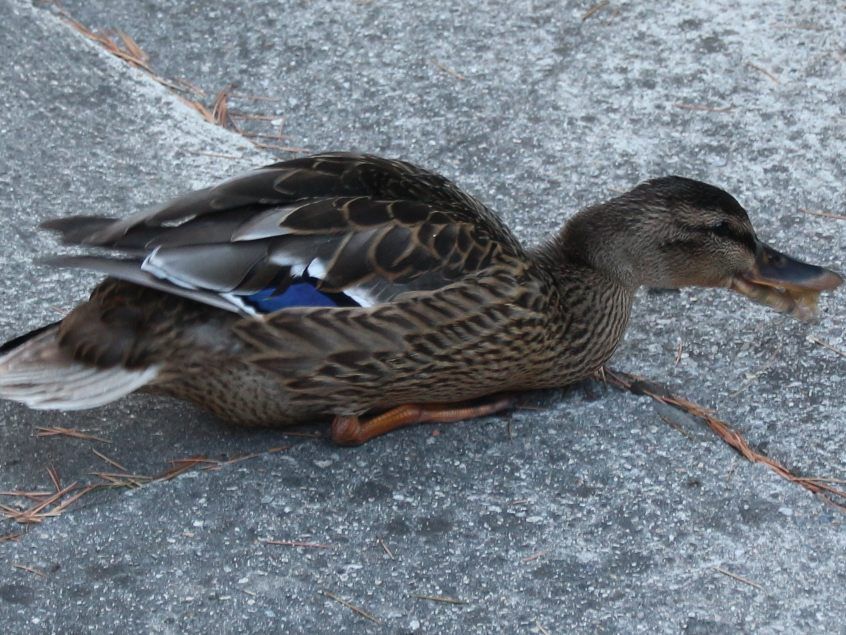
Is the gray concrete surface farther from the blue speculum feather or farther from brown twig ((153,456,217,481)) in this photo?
the blue speculum feather

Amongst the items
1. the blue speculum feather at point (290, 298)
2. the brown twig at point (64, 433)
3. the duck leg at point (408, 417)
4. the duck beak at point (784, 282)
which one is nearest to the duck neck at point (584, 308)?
the duck leg at point (408, 417)

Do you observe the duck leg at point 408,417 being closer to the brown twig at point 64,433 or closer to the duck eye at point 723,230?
the brown twig at point 64,433

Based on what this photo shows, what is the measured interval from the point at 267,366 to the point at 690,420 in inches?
53.4

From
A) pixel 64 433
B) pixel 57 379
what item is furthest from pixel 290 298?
pixel 64 433

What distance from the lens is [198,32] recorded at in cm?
579

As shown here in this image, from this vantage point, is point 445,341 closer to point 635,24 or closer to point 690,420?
point 690,420

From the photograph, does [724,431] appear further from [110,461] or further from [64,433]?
[64,433]

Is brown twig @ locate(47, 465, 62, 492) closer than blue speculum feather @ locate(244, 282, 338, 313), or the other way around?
blue speculum feather @ locate(244, 282, 338, 313)

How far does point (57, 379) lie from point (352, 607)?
113 centimetres

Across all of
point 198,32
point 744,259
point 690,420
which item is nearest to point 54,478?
point 690,420

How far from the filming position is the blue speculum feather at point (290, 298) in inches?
141

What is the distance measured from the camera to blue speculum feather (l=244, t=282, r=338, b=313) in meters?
3.58

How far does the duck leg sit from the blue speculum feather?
0.40 metres

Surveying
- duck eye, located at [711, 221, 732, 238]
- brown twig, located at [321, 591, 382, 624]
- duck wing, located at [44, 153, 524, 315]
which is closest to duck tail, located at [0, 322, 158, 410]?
duck wing, located at [44, 153, 524, 315]
